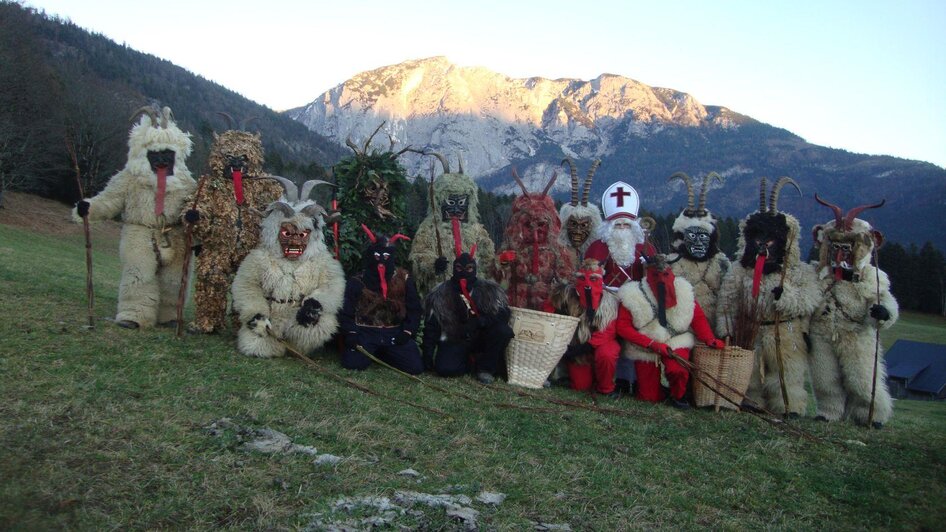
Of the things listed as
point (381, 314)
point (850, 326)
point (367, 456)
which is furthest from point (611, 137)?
point (367, 456)

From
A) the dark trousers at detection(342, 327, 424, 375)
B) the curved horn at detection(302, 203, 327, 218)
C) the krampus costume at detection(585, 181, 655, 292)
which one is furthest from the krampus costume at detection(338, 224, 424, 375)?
the krampus costume at detection(585, 181, 655, 292)

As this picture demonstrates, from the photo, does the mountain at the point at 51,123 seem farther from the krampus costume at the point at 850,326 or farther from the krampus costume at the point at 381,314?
the krampus costume at the point at 850,326

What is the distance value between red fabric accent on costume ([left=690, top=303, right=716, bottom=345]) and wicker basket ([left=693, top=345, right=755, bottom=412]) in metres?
0.23

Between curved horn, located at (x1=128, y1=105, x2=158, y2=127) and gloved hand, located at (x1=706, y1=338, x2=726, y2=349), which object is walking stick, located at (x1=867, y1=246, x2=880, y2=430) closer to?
gloved hand, located at (x1=706, y1=338, x2=726, y2=349)

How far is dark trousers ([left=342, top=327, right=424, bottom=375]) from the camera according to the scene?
6.98 metres

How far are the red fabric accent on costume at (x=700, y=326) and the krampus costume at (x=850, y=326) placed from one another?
112 centimetres

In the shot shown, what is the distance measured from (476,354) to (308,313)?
74.4 inches

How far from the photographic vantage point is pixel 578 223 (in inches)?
328

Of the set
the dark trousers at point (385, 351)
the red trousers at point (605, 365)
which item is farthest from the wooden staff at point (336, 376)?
the red trousers at point (605, 365)

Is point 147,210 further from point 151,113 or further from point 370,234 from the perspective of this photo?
point 370,234

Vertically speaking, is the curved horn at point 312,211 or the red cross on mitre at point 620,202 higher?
the red cross on mitre at point 620,202

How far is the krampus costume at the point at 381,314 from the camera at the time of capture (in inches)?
275

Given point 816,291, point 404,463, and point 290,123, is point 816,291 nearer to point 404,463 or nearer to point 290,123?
point 404,463

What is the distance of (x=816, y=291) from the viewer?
7.06m
